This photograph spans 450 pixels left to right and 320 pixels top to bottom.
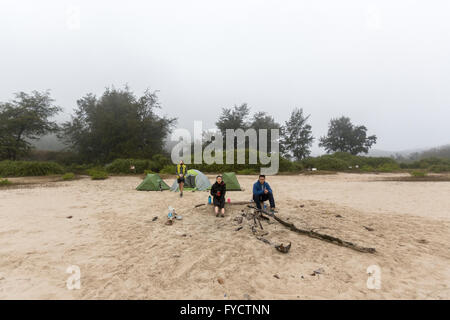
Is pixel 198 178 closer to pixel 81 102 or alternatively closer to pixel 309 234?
pixel 309 234

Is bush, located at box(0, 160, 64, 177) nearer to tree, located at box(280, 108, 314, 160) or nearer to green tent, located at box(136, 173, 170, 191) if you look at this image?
green tent, located at box(136, 173, 170, 191)

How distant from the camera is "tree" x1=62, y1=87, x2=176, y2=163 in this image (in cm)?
2444

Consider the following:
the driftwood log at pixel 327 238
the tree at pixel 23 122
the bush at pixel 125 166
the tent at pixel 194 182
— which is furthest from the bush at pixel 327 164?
the tree at pixel 23 122

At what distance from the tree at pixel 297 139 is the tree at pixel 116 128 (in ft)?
65.3

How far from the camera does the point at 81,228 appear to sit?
205 inches

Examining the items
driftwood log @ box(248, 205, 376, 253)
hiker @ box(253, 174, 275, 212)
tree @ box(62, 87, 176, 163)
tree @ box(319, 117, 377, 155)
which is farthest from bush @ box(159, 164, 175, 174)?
tree @ box(319, 117, 377, 155)

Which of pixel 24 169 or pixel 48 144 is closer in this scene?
pixel 24 169

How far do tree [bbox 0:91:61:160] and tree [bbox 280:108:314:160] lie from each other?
111 feet

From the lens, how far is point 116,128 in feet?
80.6

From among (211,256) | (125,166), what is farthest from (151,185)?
(125,166)

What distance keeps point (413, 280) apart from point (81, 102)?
34868mm

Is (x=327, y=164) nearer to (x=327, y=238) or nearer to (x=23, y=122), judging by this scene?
(x=327, y=238)

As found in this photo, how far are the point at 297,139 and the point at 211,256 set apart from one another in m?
33.6
